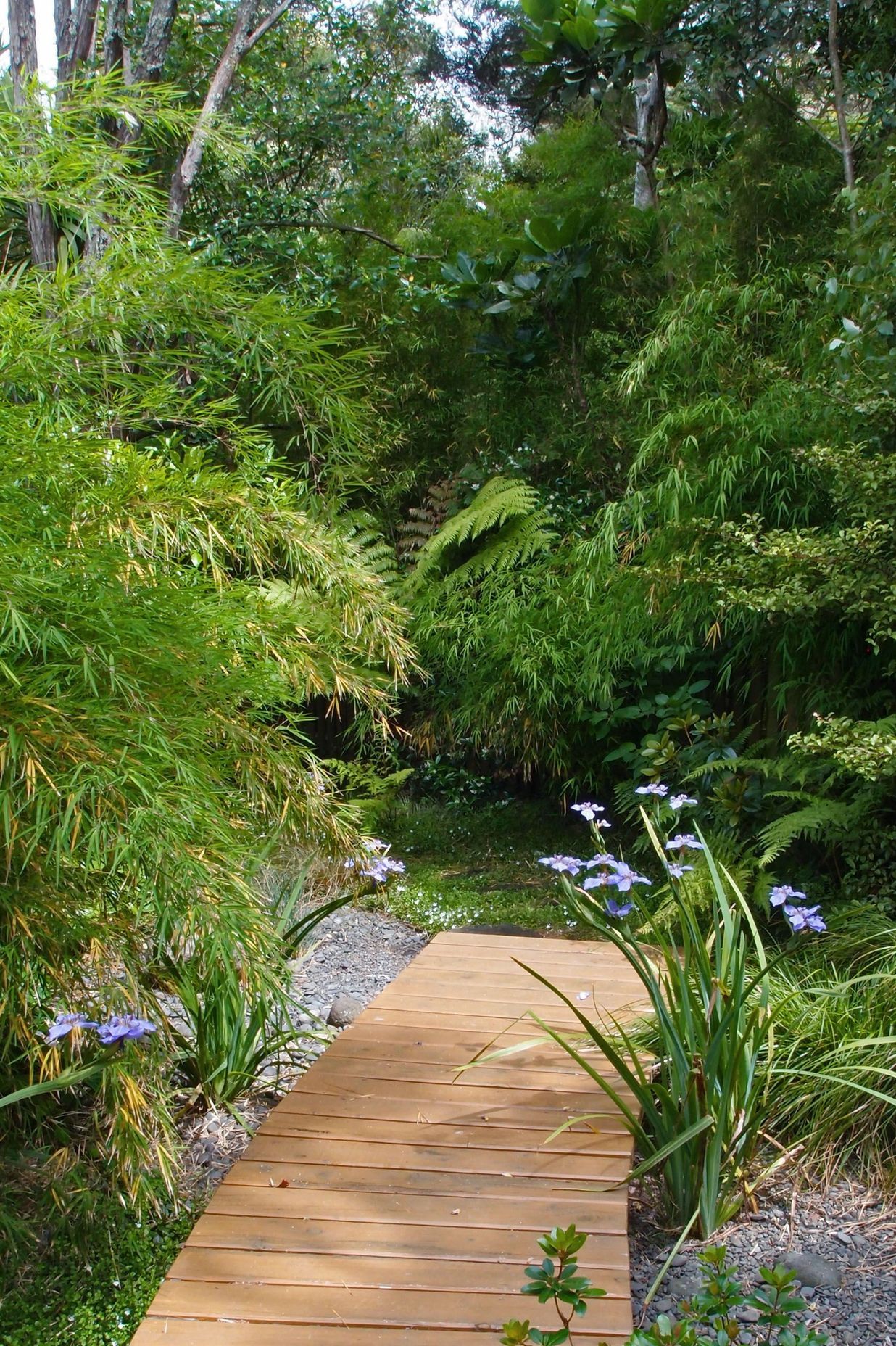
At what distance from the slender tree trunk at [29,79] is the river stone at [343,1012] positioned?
2306mm

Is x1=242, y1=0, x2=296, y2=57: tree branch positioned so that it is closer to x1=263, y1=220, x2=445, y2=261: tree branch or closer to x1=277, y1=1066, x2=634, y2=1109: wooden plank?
x1=263, y1=220, x2=445, y2=261: tree branch

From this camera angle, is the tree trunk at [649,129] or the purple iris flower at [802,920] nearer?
the purple iris flower at [802,920]

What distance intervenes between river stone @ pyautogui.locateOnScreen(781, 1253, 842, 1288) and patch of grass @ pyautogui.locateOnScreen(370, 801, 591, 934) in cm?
216

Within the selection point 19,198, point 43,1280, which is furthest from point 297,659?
point 43,1280

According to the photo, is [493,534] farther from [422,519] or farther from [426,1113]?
[426,1113]

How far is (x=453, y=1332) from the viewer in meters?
1.58

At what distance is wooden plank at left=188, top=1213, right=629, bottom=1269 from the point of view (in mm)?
1776

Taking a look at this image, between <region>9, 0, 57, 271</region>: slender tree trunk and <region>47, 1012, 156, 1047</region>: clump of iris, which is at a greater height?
<region>9, 0, 57, 271</region>: slender tree trunk

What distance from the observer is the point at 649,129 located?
5.90 metres

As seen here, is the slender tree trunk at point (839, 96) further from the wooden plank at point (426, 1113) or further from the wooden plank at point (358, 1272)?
the wooden plank at point (358, 1272)

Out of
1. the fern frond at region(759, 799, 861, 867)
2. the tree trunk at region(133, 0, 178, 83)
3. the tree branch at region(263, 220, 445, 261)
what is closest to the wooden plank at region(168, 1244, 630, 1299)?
the fern frond at region(759, 799, 861, 867)

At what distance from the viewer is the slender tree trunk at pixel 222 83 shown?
16.0ft

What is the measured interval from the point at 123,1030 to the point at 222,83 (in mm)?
4785

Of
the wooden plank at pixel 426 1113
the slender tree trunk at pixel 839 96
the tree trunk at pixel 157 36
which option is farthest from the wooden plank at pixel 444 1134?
the tree trunk at pixel 157 36
